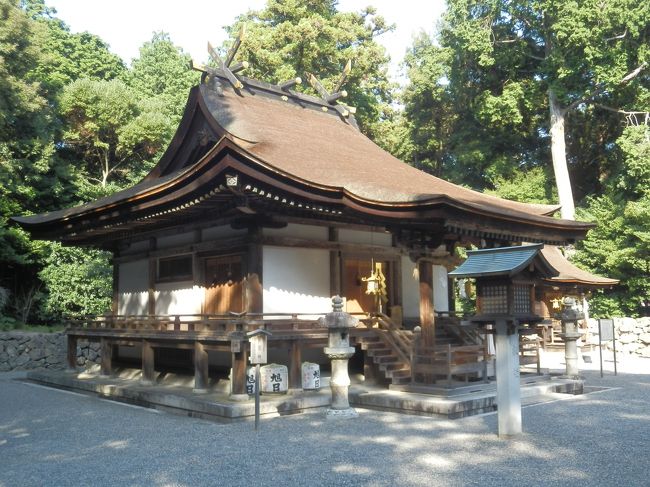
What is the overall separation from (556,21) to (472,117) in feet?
26.0

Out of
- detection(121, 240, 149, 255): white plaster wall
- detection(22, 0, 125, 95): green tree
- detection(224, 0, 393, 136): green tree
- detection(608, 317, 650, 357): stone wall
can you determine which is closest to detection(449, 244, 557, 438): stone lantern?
detection(121, 240, 149, 255): white plaster wall

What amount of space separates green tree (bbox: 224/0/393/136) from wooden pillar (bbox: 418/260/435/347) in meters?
20.8

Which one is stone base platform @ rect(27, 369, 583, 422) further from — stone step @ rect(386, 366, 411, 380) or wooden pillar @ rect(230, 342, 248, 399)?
stone step @ rect(386, 366, 411, 380)

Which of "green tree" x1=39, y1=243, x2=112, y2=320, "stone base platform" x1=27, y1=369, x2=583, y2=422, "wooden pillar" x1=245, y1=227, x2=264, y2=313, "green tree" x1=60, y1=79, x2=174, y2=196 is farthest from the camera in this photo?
"green tree" x1=60, y1=79, x2=174, y2=196

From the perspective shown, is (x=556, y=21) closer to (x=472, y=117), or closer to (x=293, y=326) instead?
(x=472, y=117)

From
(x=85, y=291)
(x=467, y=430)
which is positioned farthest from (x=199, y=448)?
(x=85, y=291)

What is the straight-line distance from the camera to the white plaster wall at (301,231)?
12.6m

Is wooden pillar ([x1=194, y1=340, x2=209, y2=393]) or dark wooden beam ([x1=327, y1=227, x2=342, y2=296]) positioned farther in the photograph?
dark wooden beam ([x1=327, y1=227, x2=342, y2=296])

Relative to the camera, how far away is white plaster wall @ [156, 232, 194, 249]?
14.4 metres

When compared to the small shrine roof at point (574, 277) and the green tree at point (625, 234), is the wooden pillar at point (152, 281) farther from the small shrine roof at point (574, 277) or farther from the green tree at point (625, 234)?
the green tree at point (625, 234)

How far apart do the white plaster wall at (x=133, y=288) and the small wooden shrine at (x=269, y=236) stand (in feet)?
0.18

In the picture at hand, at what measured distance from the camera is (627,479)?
6.04 meters

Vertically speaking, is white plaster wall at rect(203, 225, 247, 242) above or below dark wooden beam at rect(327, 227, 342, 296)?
above

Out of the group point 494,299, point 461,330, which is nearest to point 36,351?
point 461,330
